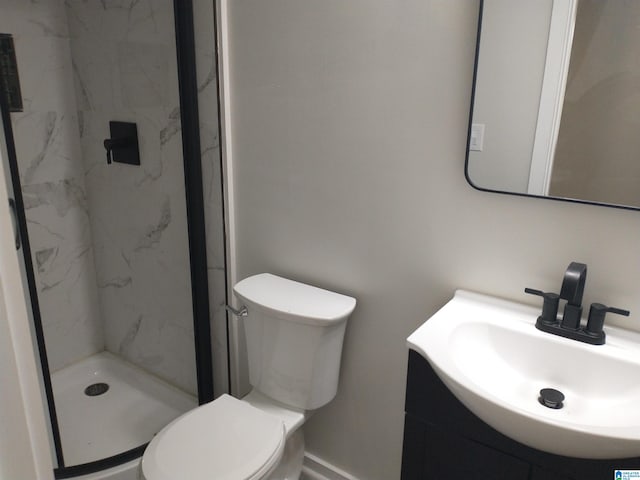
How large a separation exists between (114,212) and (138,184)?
242 millimetres

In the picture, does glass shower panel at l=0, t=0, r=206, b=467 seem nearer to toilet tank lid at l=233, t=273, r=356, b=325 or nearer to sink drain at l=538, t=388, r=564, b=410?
toilet tank lid at l=233, t=273, r=356, b=325

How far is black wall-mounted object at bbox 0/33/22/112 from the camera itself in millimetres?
2068

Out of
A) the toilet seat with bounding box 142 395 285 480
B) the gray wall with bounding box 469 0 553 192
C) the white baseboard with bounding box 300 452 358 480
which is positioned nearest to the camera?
the gray wall with bounding box 469 0 553 192

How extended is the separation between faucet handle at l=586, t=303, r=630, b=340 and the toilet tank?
0.66 metres

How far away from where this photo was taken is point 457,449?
1.18 m

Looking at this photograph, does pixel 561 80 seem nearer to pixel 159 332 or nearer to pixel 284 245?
pixel 284 245

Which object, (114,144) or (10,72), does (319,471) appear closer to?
(114,144)

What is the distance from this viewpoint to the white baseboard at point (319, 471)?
1.92 meters

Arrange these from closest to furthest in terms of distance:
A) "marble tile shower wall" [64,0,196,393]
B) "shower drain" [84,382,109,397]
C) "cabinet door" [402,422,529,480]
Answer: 1. "cabinet door" [402,422,529,480]
2. "marble tile shower wall" [64,0,196,393]
3. "shower drain" [84,382,109,397]

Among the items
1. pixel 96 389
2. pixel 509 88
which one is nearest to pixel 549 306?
pixel 509 88

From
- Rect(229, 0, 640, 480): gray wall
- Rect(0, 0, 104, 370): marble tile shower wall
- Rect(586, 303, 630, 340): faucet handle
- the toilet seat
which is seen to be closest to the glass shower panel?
Rect(0, 0, 104, 370): marble tile shower wall

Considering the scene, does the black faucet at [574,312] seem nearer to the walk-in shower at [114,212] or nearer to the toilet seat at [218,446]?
the toilet seat at [218,446]

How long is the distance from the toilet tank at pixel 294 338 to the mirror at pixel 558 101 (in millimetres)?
600

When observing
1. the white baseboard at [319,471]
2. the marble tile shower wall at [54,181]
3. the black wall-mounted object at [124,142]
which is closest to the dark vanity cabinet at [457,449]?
the white baseboard at [319,471]
